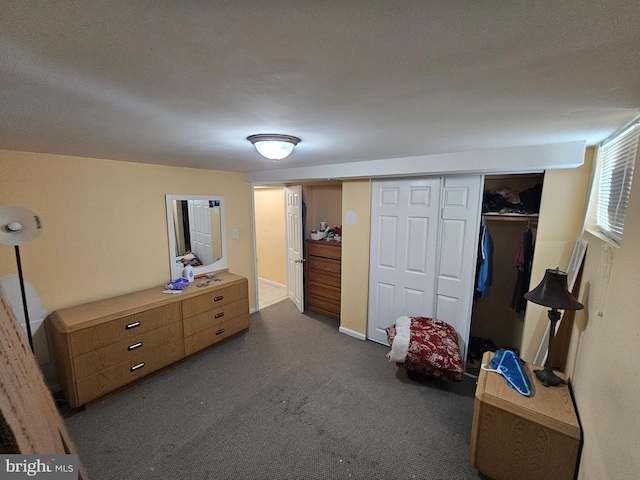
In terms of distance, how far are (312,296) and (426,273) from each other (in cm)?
186

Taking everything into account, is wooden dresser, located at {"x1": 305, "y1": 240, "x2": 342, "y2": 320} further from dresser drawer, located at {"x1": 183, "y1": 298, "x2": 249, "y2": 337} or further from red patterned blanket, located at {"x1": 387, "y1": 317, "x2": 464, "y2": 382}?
red patterned blanket, located at {"x1": 387, "y1": 317, "x2": 464, "y2": 382}

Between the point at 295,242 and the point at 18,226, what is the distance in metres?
2.74

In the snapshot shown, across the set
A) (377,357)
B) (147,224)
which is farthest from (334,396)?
(147,224)

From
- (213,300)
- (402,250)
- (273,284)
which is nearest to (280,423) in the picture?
(213,300)

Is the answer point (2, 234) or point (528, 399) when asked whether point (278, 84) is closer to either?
point (528, 399)

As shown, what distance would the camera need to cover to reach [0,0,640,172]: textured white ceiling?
0.56 meters

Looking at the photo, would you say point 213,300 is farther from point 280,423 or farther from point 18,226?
point 18,226

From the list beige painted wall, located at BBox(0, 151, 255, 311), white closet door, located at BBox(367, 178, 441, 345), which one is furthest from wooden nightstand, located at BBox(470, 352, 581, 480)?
beige painted wall, located at BBox(0, 151, 255, 311)

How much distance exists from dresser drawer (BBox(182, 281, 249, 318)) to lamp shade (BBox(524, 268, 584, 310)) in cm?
275

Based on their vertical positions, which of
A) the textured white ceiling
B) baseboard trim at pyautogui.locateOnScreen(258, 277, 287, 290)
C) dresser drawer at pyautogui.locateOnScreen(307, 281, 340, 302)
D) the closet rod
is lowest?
baseboard trim at pyautogui.locateOnScreen(258, 277, 287, 290)

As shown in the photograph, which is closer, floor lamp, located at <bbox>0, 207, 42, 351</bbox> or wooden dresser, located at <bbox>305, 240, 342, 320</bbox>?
floor lamp, located at <bbox>0, 207, 42, 351</bbox>

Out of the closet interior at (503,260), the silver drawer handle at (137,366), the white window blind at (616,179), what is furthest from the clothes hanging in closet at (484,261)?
the silver drawer handle at (137,366)

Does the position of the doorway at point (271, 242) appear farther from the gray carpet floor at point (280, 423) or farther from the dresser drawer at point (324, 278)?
the gray carpet floor at point (280, 423)

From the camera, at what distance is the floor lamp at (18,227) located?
1.80 m
